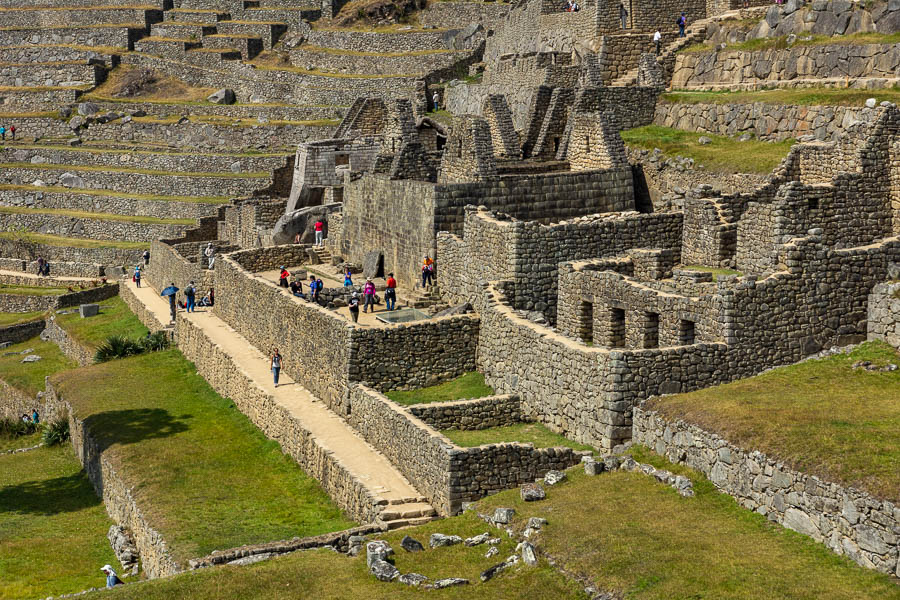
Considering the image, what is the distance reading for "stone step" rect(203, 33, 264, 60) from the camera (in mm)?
73000

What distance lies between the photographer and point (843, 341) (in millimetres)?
24312

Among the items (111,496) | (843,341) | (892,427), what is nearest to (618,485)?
(892,427)

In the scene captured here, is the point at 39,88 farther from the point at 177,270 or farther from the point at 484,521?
the point at 484,521

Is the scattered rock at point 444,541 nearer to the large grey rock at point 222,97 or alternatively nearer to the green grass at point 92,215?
the green grass at point 92,215

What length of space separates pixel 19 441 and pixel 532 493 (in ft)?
75.9

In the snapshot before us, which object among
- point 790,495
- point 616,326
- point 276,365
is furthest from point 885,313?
point 276,365

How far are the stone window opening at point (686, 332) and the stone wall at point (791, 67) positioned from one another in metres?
10.3

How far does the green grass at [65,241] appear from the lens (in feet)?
189

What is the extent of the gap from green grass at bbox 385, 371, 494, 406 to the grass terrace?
28.7m

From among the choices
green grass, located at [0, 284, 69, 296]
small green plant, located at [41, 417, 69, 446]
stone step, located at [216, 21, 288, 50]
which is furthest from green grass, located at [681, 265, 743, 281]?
stone step, located at [216, 21, 288, 50]

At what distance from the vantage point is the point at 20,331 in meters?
51.7

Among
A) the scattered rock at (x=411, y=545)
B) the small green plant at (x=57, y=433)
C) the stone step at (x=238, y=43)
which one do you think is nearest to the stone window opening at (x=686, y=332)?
the scattered rock at (x=411, y=545)

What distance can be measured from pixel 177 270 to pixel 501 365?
22273 millimetres

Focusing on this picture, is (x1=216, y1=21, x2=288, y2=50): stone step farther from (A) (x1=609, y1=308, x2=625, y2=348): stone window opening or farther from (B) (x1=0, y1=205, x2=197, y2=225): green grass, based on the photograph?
(A) (x1=609, y1=308, x2=625, y2=348): stone window opening
